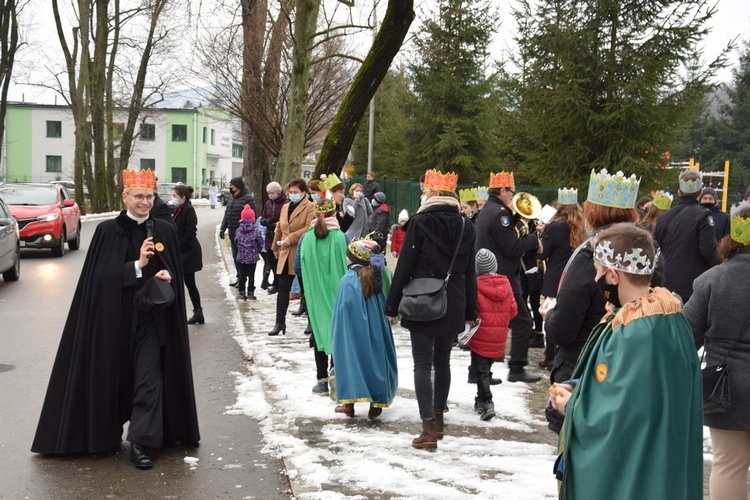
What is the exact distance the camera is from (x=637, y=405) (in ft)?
11.0

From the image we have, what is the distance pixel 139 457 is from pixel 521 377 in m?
4.31

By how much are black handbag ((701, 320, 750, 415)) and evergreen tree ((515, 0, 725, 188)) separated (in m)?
14.6

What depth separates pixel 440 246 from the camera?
669cm

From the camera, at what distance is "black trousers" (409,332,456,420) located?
21.8 ft

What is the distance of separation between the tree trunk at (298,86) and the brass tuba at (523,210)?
31.8ft

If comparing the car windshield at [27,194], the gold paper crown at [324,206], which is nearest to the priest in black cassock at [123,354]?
the gold paper crown at [324,206]

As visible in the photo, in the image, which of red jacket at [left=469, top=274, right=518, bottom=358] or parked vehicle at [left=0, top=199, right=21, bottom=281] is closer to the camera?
red jacket at [left=469, top=274, right=518, bottom=358]

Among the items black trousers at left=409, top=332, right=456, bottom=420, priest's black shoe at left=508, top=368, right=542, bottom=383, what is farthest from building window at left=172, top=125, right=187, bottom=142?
black trousers at left=409, top=332, right=456, bottom=420

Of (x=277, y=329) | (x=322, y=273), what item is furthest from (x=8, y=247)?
(x=322, y=273)

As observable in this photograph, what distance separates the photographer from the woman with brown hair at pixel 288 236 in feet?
38.1

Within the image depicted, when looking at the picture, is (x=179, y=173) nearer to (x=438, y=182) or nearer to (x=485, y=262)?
(x=485, y=262)

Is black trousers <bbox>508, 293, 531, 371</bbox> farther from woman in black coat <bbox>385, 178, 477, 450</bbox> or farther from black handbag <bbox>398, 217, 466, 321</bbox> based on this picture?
black handbag <bbox>398, 217, 466, 321</bbox>

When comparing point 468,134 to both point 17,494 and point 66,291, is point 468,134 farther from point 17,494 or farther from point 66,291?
point 17,494

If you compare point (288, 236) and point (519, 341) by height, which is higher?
point (288, 236)
